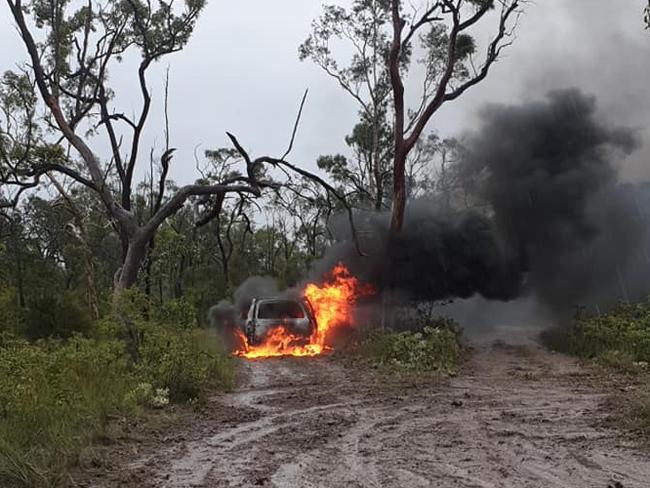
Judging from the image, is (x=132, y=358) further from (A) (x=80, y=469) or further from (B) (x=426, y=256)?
(B) (x=426, y=256)

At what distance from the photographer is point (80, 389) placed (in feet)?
28.2

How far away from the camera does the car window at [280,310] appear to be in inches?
711

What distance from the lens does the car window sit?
1806 cm

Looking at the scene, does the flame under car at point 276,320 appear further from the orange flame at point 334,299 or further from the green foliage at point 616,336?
the green foliage at point 616,336

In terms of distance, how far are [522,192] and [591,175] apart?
2122mm

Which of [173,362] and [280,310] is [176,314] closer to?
[173,362]

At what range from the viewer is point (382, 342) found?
52.5ft

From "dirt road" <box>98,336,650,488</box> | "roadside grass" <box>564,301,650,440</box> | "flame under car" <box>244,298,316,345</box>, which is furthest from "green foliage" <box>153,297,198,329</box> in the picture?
"roadside grass" <box>564,301,650,440</box>

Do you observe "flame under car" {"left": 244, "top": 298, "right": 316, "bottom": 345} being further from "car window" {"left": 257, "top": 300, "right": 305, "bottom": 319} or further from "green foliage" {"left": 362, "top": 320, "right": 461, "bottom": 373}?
"green foliage" {"left": 362, "top": 320, "right": 461, "bottom": 373}

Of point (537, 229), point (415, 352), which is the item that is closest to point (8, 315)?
point (415, 352)

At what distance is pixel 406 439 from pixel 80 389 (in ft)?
13.7

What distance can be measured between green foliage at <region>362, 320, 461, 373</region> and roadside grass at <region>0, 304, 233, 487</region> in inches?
155

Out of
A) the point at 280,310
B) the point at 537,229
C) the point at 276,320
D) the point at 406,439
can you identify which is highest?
the point at 537,229

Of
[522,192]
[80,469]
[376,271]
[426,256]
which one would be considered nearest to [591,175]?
[522,192]
